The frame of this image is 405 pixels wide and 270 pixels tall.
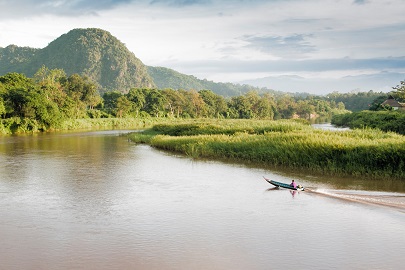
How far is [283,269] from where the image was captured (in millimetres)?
7703

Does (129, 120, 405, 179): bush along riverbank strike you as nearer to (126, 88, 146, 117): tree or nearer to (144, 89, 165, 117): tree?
(126, 88, 146, 117): tree

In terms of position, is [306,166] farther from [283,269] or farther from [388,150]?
[283,269]

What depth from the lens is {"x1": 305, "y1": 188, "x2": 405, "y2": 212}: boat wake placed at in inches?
487

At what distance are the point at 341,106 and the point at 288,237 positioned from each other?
145030mm

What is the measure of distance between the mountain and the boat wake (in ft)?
499

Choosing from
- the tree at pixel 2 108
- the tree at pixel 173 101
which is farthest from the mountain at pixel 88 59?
the tree at pixel 2 108

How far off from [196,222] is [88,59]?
577 ft

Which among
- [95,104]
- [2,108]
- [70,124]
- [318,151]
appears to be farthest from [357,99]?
[318,151]

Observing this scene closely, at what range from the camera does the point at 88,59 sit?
17625 centimetres

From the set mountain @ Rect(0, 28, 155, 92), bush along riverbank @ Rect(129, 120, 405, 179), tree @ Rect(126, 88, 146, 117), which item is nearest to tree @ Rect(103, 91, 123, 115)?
tree @ Rect(126, 88, 146, 117)

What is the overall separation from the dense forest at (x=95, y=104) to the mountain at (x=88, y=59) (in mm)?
74324

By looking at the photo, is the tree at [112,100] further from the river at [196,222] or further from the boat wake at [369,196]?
the boat wake at [369,196]

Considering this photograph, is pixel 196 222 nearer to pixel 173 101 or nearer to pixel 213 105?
pixel 173 101

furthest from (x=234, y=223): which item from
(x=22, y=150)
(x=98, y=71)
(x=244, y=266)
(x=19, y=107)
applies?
(x=98, y=71)
